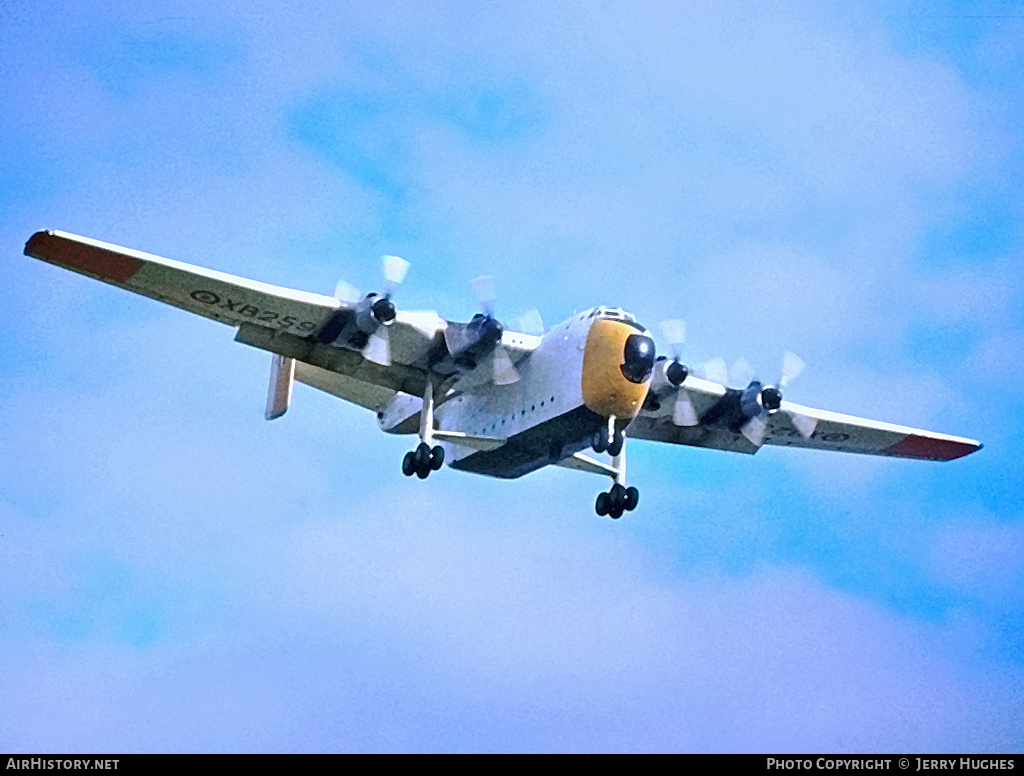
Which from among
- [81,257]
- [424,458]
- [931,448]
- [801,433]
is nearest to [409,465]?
[424,458]

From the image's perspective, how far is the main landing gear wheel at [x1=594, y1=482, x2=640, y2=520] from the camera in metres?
35.5

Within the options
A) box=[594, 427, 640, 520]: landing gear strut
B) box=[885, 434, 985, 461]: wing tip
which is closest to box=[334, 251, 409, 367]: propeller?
box=[594, 427, 640, 520]: landing gear strut

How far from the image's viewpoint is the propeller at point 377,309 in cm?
3297

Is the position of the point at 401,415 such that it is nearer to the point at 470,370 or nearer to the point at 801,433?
the point at 470,370

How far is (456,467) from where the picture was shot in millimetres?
35938

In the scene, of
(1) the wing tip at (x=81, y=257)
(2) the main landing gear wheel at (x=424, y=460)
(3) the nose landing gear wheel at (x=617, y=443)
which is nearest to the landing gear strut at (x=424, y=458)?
(2) the main landing gear wheel at (x=424, y=460)

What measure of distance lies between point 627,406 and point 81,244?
12.0 m

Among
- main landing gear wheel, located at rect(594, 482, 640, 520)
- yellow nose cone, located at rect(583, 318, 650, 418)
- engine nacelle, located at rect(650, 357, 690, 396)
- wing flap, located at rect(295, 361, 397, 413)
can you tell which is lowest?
main landing gear wheel, located at rect(594, 482, 640, 520)

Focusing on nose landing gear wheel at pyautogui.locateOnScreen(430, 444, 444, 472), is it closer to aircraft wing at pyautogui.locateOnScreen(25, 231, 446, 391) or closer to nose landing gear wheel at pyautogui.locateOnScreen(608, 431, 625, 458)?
aircraft wing at pyautogui.locateOnScreen(25, 231, 446, 391)

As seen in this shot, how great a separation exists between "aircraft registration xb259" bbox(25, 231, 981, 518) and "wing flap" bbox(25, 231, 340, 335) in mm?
31

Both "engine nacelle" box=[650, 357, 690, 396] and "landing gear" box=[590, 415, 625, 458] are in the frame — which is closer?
"landing gear" box=[590, 415, 625, 458]
